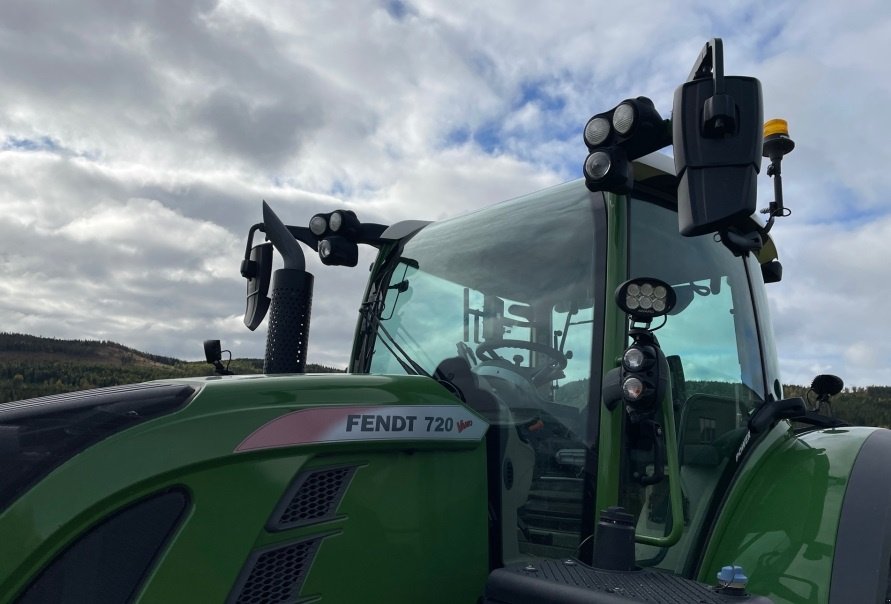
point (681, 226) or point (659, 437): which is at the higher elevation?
point (681, 226)

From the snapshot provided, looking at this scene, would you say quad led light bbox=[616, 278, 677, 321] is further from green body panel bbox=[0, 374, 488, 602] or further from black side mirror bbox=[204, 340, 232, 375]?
black side mirror bbox=[204, 340, 232, 375]

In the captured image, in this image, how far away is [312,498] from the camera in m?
2.13

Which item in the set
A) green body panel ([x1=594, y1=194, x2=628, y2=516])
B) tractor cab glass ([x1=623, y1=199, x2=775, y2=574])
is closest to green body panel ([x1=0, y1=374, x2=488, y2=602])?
green body panel ([x1=594, y1=194, x2=628, y2=516])

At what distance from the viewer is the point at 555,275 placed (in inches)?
106

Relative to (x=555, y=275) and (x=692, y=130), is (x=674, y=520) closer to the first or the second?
(x=555, y=275)

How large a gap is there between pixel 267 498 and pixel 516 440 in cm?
88

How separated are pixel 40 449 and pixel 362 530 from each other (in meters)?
0.87

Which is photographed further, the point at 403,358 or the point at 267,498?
the point at 403,358

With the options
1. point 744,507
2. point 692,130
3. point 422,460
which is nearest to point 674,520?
point 744,507

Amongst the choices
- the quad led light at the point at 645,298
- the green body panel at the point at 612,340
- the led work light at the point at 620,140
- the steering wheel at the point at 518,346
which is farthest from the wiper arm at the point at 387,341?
the led work light at the point at 620,140

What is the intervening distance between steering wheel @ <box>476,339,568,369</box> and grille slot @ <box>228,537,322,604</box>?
927 millimetres

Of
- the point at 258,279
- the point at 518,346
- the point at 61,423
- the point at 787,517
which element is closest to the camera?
the point at 61,423

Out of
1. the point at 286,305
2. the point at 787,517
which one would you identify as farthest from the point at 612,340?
the point at 286,305

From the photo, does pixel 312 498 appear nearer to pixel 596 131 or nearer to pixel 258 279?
pixel 258 279
